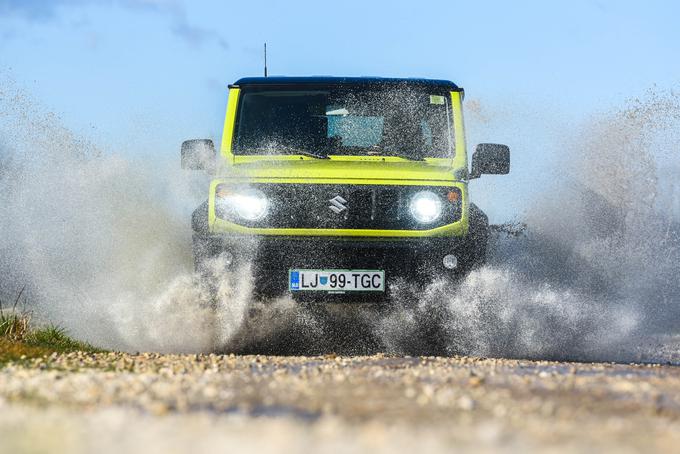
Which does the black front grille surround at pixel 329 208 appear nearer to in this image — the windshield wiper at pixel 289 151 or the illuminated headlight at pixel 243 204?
the illuminated headlight at pixel 243 204

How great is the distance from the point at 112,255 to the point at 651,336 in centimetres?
530

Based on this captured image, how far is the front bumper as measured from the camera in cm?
857

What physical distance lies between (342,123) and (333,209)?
945 millimetres

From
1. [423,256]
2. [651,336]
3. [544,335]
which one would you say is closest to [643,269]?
[651,336]

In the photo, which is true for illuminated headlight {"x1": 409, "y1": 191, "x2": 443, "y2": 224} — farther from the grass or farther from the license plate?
the grass

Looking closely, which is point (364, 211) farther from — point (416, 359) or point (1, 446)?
point (1, 446)

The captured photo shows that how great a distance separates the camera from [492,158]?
361 inches

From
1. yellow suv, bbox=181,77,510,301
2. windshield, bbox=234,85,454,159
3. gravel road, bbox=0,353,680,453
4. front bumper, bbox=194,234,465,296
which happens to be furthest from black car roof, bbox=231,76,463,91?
gravel road, bbox=0,353,680,453

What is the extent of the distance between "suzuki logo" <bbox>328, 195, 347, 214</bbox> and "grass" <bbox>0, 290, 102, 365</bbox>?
2.40 meters

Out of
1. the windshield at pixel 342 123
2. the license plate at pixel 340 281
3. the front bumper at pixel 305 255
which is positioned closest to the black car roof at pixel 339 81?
the windshield at pixel 342 123

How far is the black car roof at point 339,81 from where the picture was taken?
9.43 m

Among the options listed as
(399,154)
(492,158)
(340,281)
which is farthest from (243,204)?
(492,158)

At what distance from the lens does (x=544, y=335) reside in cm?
980

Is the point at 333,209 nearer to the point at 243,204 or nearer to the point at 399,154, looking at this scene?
the point at 243,204
